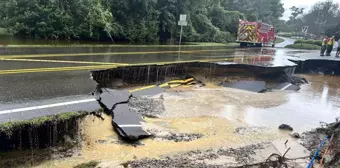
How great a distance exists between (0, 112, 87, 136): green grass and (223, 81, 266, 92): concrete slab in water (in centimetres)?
766

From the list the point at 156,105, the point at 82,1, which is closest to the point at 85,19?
the point at 82,1

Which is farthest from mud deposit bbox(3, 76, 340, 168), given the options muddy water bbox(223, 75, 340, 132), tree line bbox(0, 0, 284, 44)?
tree line bbox(0, 0, 284, 44)

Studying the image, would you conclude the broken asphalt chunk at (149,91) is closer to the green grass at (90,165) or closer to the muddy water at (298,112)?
the muddy water at (298,112)

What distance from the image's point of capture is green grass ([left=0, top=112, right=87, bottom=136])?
4.43m

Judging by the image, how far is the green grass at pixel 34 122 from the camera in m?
4.43

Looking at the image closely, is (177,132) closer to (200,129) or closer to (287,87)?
(200,129)

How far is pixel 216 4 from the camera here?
34094 millimetres

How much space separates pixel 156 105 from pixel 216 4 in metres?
28.9

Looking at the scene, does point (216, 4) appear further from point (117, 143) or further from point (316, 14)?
point (316, 14)

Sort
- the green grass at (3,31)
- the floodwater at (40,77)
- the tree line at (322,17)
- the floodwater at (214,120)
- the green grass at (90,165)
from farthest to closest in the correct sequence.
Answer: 1. the tree line at (322,17)
2. the green grass at (3,31)
3. the floodwater at (40,77)
4. the floodwater at (214,120)
5. the green grass at (90,165)

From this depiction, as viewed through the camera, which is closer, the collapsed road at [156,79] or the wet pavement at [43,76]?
the wet pavement at [43,76]

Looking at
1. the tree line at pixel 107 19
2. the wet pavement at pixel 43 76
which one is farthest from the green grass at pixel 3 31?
the wet pavement at pixel 43 76

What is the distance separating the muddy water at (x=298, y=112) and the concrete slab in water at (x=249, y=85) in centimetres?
114

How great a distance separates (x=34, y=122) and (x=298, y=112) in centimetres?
813
